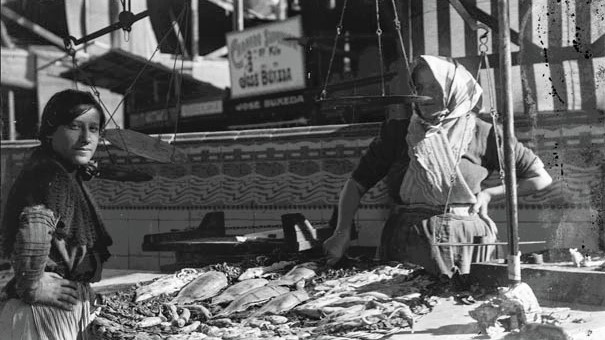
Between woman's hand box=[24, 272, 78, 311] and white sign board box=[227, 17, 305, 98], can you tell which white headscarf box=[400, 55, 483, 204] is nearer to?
woman's hand box=[24, 272, 78, 311]

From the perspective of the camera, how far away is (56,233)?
321cm

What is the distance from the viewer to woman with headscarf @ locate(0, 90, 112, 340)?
9.93 feet

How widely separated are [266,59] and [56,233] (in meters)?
7.16

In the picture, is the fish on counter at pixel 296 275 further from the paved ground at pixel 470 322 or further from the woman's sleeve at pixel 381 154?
the paved ground at pixel 470 322

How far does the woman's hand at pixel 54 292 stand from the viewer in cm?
313

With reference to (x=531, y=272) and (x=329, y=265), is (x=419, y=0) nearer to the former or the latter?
(x=329, y=265)

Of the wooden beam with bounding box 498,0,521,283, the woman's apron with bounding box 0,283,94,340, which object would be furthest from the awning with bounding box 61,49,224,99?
the wooden beam with bounding box 498,0,521,283

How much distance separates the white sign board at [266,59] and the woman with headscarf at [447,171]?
5.53m

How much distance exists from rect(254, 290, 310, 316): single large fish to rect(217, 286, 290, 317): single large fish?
104 millimetres

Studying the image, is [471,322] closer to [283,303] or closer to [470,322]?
[470,322]

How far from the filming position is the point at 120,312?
12.4 ft

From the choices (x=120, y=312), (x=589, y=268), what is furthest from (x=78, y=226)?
(x=589, y=268)

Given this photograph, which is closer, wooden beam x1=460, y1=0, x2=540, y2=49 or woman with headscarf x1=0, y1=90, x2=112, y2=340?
woman with headscarf x1=0, y1=90, x2=112, y2=340

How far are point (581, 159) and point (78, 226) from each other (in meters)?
4.01
